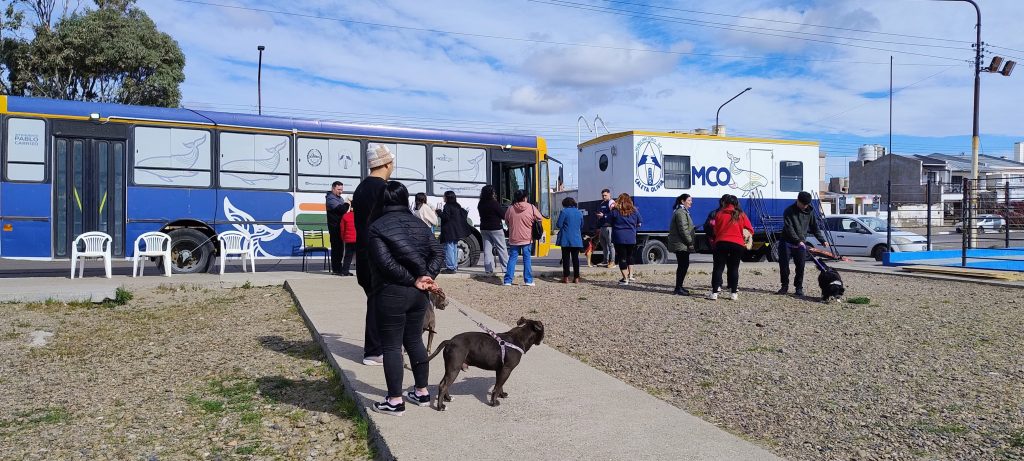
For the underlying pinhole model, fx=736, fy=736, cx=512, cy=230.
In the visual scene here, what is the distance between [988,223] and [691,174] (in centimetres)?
723

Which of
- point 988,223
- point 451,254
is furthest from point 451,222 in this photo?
point 988,223

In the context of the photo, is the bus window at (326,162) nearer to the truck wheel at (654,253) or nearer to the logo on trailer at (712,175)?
the truck wheel at (654,253)

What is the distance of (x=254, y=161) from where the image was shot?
45.2 feet

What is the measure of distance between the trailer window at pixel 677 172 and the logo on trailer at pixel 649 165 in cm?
19

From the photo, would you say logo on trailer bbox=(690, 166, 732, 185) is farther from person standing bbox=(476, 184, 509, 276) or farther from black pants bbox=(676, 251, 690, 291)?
person standing bbox=(476, 184, 509, 276)

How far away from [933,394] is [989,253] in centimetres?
1485

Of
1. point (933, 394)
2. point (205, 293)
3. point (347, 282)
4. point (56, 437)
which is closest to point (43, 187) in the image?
point (205, 293)

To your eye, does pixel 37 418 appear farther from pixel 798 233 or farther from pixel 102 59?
pixel 102 59

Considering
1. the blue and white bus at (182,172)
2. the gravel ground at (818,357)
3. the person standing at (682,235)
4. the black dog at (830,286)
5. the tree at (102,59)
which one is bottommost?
the gravel ground at (818,357)

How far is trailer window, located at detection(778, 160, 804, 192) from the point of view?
18859 millimetres

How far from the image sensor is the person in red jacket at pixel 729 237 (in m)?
10.7

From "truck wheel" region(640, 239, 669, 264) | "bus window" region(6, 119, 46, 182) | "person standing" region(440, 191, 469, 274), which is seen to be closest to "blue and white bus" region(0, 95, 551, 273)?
"bus window" region(6, 119, 46, 182)

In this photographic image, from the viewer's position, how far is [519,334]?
5008mm

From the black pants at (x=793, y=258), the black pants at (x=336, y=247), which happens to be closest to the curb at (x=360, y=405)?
the black pants at (x=336, y=247)
